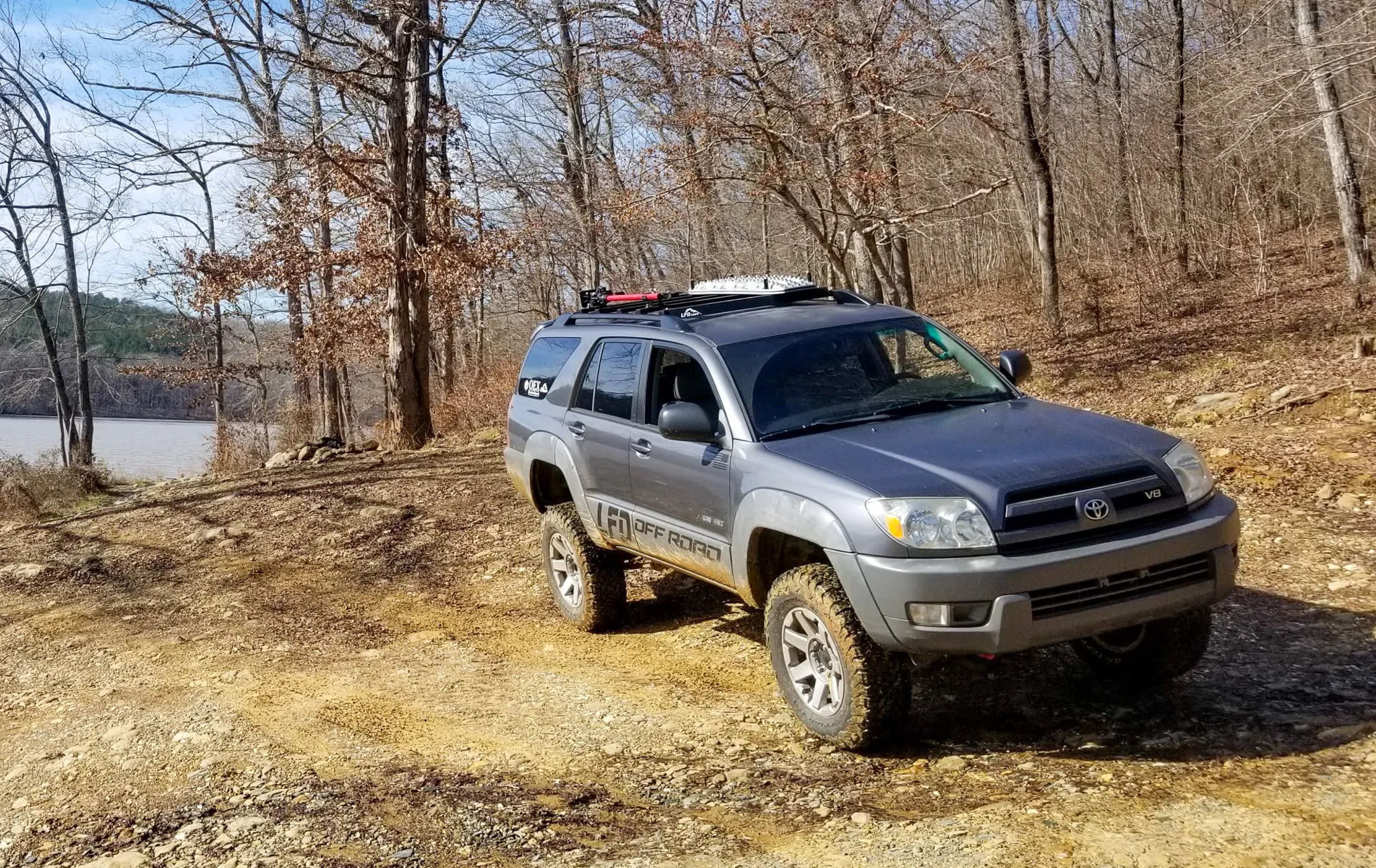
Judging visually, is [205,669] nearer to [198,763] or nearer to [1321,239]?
[198,763]

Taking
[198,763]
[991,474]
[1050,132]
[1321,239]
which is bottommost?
[198,763]

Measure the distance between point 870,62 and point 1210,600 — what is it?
9083 mm

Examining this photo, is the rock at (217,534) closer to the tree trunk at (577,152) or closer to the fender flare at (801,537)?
the fender flare at (801,537)

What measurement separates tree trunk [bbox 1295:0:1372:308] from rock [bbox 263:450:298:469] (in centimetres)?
1457

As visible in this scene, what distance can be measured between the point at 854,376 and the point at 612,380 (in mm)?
1625

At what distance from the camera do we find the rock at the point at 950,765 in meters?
4.48

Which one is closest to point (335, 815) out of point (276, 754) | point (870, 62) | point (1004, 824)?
point (276, 754)

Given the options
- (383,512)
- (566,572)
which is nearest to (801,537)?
(566,572)

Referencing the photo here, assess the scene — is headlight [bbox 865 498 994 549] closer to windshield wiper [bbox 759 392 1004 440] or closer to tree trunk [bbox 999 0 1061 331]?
windshield wiper [bbox 759 392 1004 440]

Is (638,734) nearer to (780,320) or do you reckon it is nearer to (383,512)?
(780,320)

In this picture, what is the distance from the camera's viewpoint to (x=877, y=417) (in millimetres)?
5273

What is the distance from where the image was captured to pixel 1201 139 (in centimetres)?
2456

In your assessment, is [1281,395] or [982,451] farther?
[1281,395]

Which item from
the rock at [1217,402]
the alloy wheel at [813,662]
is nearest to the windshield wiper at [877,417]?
the alloy wheel at [813,662]
